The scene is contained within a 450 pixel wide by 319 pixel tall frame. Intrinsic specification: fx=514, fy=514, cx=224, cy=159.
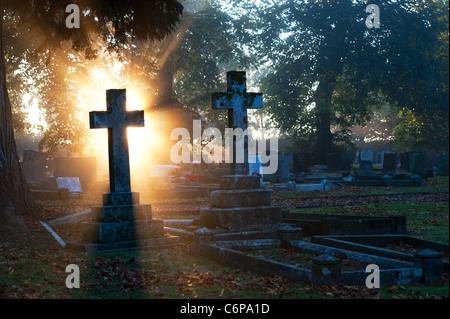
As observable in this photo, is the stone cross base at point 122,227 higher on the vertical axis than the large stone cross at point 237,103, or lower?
lower

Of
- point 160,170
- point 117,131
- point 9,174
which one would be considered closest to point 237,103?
point 117,131

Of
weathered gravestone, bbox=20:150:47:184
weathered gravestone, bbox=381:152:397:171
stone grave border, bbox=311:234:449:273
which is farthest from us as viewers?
weathered gravestone, bbox=381:152:397:171

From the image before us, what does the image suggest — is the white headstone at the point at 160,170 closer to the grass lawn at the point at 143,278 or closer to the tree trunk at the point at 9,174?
the tree trunk at the point at 9,174

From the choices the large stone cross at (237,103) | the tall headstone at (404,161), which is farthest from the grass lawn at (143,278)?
the tall headstone at (404,161)

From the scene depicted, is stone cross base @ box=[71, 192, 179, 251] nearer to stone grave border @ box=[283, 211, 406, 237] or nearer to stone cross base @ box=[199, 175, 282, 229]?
stone cross base @ box=[199, 175, 282, 229]

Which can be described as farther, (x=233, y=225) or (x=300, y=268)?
(x=233, y=225)

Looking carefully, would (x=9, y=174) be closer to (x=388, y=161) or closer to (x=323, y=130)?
(x=323, y=130)

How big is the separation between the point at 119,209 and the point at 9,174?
3416 millimetres

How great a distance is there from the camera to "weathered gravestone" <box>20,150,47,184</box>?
30234 mm

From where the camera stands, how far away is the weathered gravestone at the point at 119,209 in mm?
8977

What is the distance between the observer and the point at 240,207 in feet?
34.1

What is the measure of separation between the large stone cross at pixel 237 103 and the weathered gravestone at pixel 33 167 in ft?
71.4

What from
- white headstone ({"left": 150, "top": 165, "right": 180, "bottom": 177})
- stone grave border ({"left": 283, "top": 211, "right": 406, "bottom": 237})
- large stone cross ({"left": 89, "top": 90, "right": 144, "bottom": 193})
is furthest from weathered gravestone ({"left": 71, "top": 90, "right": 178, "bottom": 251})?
white headstone ({"left": 150, "top": 165, "right": 180, "bottom": 177})

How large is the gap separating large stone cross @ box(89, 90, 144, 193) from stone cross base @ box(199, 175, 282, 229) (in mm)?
1843
